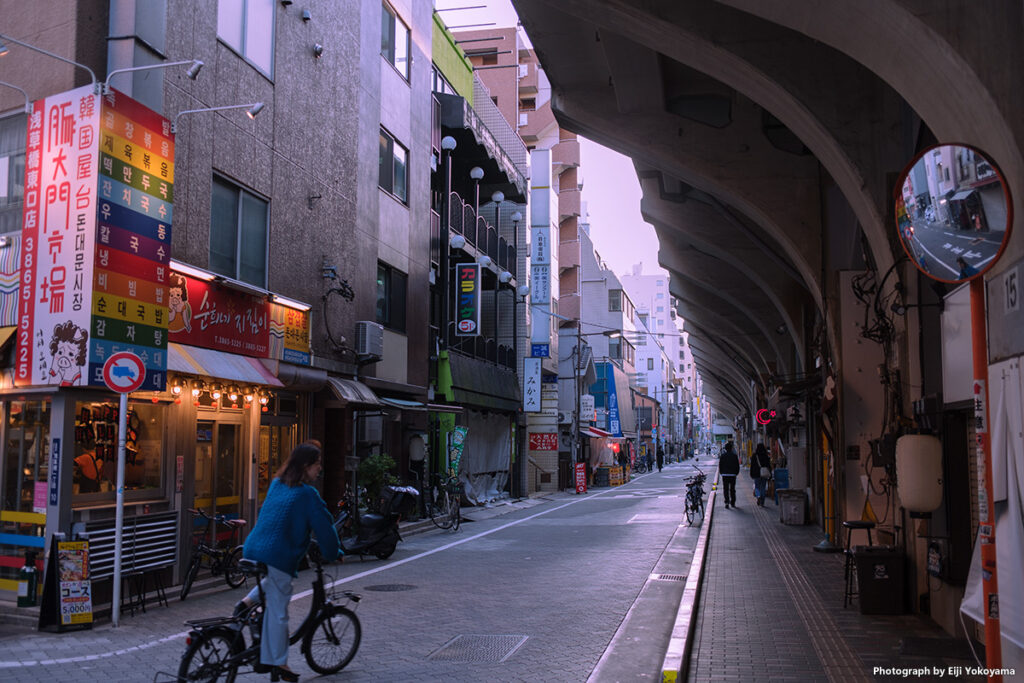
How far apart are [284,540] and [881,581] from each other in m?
6.93

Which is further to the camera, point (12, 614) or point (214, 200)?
point (214, 200)

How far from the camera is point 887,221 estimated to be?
32.8ft

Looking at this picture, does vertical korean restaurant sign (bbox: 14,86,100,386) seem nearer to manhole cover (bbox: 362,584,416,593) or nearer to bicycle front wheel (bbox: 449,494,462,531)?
→ manhole cover (bbox: 362,584,416,593)

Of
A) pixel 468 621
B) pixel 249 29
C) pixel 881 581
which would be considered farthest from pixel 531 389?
pixel 881 581

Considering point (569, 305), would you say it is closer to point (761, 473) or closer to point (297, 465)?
point (761, 473)

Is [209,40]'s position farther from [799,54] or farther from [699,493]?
[699,493]

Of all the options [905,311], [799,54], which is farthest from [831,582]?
[799,54]

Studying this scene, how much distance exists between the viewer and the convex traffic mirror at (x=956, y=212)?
438cm

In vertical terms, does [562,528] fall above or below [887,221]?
below

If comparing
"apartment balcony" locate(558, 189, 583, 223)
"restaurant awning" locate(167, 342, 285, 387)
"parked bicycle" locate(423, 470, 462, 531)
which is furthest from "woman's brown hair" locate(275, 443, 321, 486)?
"apartment balcony" locate(558, 189, 583, 223)

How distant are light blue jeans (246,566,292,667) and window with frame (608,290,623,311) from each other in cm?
7081

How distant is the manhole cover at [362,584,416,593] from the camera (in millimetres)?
12117

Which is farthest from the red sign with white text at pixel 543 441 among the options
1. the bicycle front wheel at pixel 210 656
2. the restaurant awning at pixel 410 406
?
the bicycle front wheel at pixel 210 656

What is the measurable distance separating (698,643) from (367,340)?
35.1 ft
